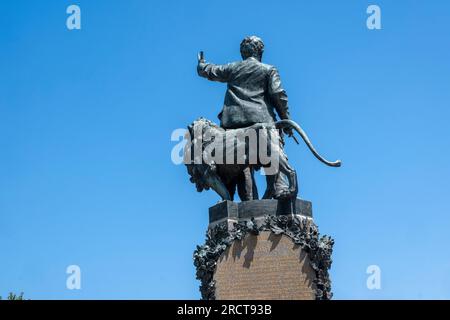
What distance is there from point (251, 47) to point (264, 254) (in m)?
4.61

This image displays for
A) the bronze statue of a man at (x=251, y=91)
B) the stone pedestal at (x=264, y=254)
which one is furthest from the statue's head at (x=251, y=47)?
the stone pedestal at (x=264, y=254)

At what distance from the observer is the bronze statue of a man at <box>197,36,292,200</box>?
661 inches

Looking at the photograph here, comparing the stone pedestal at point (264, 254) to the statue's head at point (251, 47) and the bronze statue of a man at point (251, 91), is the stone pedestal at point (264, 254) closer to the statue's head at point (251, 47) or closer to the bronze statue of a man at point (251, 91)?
the bronze statue of a man at point (251, 91)

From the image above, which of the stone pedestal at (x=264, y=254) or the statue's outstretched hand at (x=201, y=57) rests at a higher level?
the statue's outstretched hand at (x=201, y=57)

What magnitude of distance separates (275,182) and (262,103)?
181 centimetres

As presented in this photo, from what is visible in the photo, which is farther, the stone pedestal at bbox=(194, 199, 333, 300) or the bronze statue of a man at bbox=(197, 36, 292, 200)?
the bronze statue of a man at bbox=(197, 36, 292, 200)

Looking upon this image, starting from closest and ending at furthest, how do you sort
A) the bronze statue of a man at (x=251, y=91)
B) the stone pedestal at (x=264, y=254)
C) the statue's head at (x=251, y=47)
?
the stone pedestal at (x=264, y=254), the bronze statue of a man at (x=251, y=91), the statue's head at (x=251, y=47)

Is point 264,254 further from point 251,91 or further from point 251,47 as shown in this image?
point 251,47

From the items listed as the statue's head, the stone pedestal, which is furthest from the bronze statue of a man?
the stone pedestal

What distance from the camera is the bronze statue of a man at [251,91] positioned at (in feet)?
55.1

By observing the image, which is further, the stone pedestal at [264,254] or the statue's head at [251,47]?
Answer: the statue's head at [251,47]

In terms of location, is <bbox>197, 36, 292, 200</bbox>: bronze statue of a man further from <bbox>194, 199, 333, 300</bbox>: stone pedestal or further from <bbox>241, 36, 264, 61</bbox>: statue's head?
<bbox>194, 199, 333, 300</bbox>: stone pedestal

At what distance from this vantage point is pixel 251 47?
17.3m
